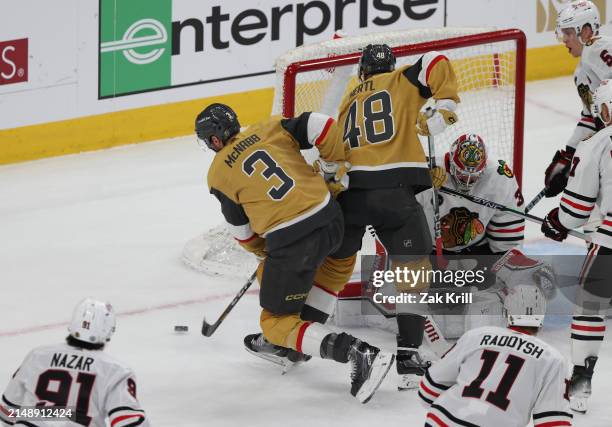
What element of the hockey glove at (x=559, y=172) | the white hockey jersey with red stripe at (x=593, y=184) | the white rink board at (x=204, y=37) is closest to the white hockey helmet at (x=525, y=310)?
the white hockey jersey with red stripe at (x=593, y=184)

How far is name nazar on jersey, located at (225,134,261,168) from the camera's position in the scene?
5.38 meters

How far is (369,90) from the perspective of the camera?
19.0 ft

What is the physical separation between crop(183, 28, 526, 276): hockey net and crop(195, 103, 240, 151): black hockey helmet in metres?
0.87

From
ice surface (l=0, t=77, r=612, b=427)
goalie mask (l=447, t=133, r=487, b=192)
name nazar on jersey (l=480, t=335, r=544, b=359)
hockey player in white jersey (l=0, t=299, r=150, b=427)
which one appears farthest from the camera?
goalie mask (l=447, t=133, r=487, b=192)

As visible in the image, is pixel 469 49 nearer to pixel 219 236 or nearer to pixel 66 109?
pixel 219 236

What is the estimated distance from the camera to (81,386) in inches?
164

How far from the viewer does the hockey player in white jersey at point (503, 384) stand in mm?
4258

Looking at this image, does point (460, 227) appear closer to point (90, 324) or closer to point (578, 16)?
point (578, 16)

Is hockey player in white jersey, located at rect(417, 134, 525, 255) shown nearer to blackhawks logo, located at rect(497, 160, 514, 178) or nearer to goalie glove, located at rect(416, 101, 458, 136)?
blackhawks logo, located at rect(497, 160, 514, 178)

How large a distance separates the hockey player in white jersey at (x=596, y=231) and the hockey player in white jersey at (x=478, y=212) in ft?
2.09

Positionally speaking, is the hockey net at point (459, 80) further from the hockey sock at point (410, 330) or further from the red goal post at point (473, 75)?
the hockey sock at point (410, 330)

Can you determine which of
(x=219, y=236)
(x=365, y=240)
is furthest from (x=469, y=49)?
(x=219, y=236)

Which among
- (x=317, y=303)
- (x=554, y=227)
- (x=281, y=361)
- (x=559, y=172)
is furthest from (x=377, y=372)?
(x=559, y=172)

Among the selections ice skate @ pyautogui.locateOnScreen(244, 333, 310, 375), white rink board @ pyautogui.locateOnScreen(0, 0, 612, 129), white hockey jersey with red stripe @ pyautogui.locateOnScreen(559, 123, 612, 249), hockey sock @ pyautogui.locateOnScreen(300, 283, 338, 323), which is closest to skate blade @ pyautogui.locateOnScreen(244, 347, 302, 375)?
ice skate @ pyautogui.locateOnScreen(244, 333, 310, 375)
